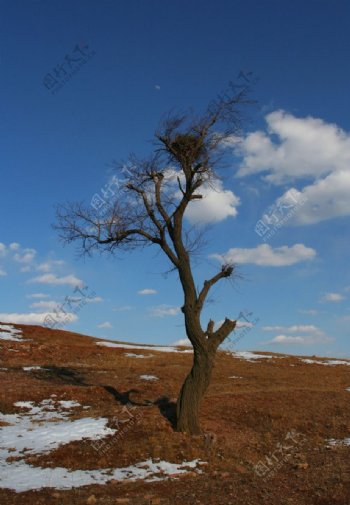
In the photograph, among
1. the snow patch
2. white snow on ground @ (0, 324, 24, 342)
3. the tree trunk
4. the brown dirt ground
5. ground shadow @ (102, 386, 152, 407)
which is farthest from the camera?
white snow on ground @ (0, 324, 24, 342)

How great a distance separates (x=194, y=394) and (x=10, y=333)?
2886cm

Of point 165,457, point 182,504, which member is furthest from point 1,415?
point 182,504

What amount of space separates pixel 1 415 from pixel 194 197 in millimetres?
10563

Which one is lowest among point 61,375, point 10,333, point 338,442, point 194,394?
point 338,442

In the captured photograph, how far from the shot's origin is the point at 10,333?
39781mm

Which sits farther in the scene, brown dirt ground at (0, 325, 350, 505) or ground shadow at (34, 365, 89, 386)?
ground shadow at (34, 365, 89, 386)

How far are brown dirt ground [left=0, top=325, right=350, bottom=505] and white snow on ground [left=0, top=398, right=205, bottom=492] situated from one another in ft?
1.25

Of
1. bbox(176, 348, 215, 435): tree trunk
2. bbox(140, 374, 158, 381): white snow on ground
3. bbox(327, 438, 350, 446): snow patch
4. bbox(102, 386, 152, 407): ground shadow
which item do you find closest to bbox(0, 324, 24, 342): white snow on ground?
bbox(140, 374, 158, 381): white snow on ground

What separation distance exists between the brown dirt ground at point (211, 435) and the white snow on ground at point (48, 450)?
380mm

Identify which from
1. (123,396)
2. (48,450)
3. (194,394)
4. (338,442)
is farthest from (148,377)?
(48,450)

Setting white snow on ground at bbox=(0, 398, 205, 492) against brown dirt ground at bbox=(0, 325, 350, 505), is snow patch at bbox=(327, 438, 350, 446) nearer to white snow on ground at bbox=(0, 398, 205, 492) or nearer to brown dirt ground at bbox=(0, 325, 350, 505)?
brown dirt ground at bbox=(0, 325, 350, 505)

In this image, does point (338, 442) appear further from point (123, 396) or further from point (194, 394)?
point (123, 396)

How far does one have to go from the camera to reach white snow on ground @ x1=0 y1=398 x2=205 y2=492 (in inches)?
438

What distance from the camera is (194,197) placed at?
16500 mm
